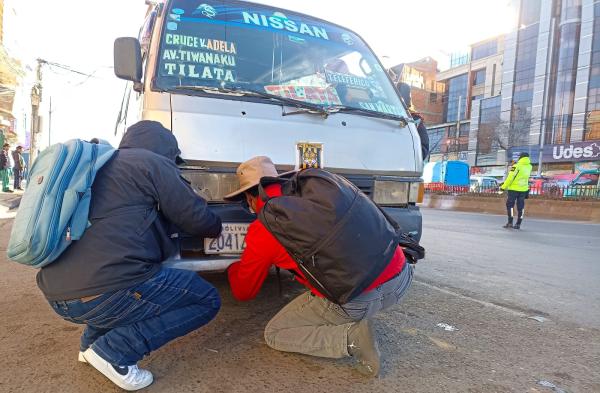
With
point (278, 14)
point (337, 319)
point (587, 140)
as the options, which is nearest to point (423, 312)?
point (337, 319)

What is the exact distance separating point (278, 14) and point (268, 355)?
109 inches

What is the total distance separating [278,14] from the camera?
3.57 m

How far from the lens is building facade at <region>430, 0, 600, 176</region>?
34.9m

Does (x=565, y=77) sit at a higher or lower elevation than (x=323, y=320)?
higher

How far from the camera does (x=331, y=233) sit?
69.8 inches

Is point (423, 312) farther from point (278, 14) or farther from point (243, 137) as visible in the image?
point (278, 14)

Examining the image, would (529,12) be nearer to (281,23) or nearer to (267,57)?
(281,23)

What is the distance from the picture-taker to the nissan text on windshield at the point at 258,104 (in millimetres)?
2641

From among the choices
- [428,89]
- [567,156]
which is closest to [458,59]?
[428,89]

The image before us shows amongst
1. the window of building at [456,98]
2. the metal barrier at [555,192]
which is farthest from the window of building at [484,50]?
the metal barrier at [555,192]

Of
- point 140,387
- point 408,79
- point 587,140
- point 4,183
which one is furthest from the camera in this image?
point 408,79

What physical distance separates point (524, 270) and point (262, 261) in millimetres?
4008

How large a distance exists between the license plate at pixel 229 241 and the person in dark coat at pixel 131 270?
0.47 meters

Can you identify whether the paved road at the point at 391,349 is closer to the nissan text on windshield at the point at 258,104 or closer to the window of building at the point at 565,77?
the nissan text on windshield at the point at 258,104
